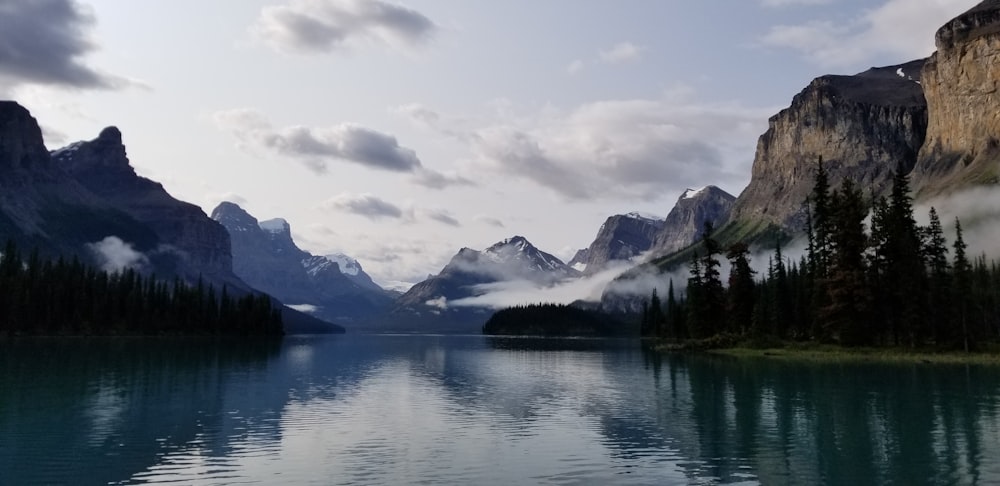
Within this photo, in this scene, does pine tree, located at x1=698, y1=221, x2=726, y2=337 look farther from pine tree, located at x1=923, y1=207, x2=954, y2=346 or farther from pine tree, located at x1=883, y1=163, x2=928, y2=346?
pine tree, located at x1=923, y1=207, x2=954, y2=346

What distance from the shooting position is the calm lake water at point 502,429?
3161 centimetres

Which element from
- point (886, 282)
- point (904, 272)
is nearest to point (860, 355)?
point (886, 282)

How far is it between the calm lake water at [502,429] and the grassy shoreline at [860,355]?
17122 millimetres

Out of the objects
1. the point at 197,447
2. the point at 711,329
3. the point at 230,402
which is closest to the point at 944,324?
the point at 711,329

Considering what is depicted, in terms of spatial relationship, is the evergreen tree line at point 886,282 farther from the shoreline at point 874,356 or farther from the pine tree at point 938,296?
the shoreline at point 874,356

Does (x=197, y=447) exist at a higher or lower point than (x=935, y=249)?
lower

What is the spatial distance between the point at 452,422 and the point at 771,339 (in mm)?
94566

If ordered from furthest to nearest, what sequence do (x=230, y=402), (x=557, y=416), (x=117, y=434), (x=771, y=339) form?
1. (x=771, y=339)
2. (x=230, y=402)
3. (x=557, y=416)
4. (x=117, y=434)

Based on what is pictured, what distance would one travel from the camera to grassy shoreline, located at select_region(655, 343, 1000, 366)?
96812 millimetres

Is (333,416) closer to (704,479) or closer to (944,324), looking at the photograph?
(704,479)

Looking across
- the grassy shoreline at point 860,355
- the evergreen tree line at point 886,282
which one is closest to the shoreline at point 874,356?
the grassy shoreline at point 860,355

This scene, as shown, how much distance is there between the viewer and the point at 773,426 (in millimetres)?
45250

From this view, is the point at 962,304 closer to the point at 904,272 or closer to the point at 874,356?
the point at 904,272

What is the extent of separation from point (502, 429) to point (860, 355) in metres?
78.5
